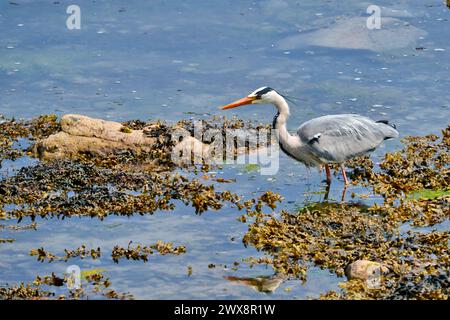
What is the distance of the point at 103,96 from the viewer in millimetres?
18203

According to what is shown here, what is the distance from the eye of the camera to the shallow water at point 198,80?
12.2 meters

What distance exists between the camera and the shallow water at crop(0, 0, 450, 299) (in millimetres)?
12227

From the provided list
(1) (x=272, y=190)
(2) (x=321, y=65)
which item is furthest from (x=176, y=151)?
(2) (x=321, y=65)

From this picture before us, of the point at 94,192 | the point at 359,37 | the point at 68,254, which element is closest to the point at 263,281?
the point at 68,254

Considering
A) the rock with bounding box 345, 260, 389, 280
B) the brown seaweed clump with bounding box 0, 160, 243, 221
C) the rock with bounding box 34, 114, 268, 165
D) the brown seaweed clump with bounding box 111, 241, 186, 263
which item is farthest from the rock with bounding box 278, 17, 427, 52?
the rock with bounding box 345, 260, 389, 280

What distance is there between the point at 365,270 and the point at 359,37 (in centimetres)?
1007

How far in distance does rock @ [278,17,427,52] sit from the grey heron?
19.1ft

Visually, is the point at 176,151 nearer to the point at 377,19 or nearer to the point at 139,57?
the point at 139,57

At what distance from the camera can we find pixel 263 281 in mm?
11469

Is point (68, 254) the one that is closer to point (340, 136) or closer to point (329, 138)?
point (329, 138)

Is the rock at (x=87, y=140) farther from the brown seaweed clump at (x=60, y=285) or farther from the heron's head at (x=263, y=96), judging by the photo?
the brown seaweed clump at (x=60, y=285)

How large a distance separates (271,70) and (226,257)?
7609mm

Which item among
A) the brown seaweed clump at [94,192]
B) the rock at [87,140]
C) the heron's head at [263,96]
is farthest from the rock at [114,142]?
the heron's head at [263,96]

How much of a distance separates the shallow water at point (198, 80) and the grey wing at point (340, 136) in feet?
1.66
